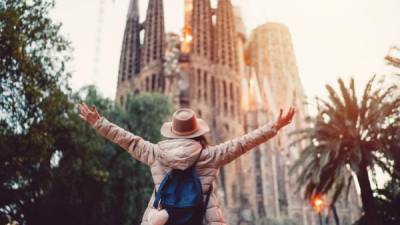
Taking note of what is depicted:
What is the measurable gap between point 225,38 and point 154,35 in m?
8.78

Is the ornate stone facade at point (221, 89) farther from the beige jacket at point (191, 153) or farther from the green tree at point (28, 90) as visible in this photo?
the beige jacket at point (191, 153)

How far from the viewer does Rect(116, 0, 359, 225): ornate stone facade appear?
4694 centimetres

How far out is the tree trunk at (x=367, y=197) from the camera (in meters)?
13.4

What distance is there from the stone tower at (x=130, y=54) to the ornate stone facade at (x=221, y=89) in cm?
12

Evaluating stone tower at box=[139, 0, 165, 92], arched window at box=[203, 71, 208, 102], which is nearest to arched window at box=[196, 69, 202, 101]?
arched window at box=[203, 71, 208, 102]

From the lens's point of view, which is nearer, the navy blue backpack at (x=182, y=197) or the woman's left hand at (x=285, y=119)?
the navy blue backpack at (x=182, y=197)

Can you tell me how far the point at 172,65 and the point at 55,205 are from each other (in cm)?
3125

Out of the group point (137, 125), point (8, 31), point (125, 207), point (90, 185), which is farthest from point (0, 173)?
point (137, 125)

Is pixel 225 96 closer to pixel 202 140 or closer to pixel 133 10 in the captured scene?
pixel 133 10

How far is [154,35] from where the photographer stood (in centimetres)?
5259

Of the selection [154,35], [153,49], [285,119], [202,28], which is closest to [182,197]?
[285,119]

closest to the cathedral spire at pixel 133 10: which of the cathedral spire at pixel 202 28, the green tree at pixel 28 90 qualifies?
the cathedral spire at pixel 202 28

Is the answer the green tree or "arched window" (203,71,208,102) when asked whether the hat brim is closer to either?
the green tree

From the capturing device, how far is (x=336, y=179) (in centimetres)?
1466
